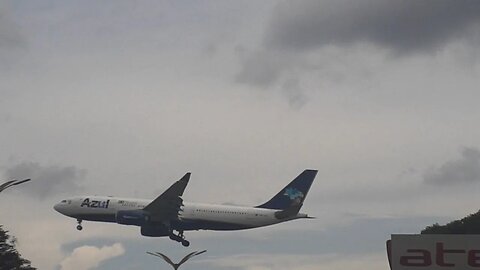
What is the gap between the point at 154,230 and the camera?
390 feet

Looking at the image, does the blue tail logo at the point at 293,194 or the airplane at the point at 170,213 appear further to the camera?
the blue tail logo at the point at 293,194

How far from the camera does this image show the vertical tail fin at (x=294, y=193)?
409ft

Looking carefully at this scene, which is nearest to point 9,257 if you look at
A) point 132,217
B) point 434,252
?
point 132,217

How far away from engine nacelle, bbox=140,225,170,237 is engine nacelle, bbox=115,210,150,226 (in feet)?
4.79

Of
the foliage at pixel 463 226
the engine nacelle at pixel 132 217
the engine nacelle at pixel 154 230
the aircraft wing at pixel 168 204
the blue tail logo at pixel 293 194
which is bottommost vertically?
the foliage at pixel 463 226

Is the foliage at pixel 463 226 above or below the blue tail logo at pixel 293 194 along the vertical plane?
below

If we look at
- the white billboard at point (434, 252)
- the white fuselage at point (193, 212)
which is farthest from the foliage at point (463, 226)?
the white billboard at point (434, 252)

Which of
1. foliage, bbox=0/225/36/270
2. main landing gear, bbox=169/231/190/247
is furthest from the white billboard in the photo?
main landing gear, bbox=169/231/190/247

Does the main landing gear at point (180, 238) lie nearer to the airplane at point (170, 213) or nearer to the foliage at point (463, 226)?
the airplane at point (170, 213)

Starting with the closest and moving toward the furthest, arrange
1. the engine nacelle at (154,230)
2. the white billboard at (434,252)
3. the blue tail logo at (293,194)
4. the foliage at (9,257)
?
the white billboard at (434,252), the foliage at (9,257), the engine nacelle at (154,230), the blue tail logo at (293,194)

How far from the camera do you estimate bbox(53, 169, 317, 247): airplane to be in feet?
379

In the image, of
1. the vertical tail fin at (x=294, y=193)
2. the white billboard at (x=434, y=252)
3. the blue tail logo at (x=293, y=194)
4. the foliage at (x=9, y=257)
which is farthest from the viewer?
the blue tail logo at (x=293, y=194)

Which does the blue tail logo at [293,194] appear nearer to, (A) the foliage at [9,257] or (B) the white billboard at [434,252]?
(A) the foliage at [9,257]

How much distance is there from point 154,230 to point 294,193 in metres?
20.0
